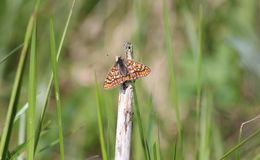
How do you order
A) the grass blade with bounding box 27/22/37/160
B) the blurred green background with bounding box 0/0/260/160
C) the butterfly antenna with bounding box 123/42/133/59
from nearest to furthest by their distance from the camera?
1. the grass blade with bounding box 27/22/37/160
2. the butterfly antenna with bounding box 123/42/133/59
3. the blurred green background with bounding box 0/0/260/160

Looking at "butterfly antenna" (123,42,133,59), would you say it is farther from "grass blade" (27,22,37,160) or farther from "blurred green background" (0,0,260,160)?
"blurred green background" (0,0,260,160)

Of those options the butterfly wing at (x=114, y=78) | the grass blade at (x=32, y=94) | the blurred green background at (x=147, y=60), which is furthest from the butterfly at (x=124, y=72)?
the blurred green background at (x=147, y=60)

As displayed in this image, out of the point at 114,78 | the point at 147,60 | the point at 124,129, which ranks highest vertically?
the point at 147,60

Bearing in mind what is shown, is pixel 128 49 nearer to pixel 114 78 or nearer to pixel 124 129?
pixel 114 78

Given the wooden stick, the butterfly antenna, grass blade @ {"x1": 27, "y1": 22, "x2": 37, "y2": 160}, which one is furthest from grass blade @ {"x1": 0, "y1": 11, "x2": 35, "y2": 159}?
the butterfly antenna

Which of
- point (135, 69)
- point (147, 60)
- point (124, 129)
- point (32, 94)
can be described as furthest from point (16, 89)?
point (147, 60)

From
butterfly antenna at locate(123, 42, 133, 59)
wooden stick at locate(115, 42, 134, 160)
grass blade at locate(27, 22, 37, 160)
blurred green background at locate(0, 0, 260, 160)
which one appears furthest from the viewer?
blurred green background at locate(0, 0, 260, 160)

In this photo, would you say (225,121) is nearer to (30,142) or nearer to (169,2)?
(169,2)

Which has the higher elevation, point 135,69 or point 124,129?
point 135,69

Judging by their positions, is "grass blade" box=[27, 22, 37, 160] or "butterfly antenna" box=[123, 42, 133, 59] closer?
"grass blade" box=[27, 22, 37, 160]

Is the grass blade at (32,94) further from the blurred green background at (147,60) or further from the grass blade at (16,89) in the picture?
the blurred green background at (147,60)
